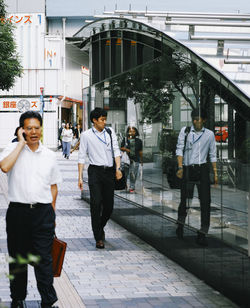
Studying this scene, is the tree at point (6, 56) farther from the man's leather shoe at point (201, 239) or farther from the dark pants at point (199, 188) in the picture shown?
the man's leather shoe at point (201, 239)

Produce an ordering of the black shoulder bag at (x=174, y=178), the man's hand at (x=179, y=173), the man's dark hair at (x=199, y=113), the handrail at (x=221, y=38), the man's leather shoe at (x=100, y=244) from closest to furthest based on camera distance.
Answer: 1. the handrail at (x=221, y=38)
2. the man's dark hair at (x=199, y=113)
3. the man's hand at (x=179, y=173)
4. the black shoulder bag at (x=174, y=178)
5. the man's leather shoe at (x=100, y=244)

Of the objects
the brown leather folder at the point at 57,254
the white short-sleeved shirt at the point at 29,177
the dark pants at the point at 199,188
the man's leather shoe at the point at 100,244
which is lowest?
the man's leather shoe at the point at 100,244

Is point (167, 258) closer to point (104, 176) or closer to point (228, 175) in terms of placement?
point (104, 176)

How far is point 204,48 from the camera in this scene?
6.16m

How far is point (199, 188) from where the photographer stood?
6.27m

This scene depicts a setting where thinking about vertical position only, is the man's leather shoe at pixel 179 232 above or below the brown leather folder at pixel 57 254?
below

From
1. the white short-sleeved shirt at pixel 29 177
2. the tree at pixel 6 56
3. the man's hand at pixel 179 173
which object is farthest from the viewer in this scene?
the tree at pixel 6 56

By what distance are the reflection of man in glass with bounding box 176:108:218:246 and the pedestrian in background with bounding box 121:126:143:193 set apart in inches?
81.7

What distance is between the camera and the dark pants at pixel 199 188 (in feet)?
19.9

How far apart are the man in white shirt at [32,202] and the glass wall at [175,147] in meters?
1.62

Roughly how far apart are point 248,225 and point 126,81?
4981 mm

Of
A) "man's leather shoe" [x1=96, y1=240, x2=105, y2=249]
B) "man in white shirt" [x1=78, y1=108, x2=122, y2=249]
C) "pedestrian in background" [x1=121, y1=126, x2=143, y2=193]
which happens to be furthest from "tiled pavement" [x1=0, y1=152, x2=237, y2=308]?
"pedestrian in background" [x1=121, y1=126, x2=143, y2=193]

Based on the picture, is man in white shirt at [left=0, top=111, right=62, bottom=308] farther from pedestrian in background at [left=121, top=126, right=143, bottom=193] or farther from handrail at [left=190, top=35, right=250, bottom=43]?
pedestrian in background at [left=121, top=126, right=143, bottom=193]

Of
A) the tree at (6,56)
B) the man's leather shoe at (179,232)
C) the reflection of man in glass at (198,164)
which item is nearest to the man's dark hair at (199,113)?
the reflection of man in glass at (198,164)
